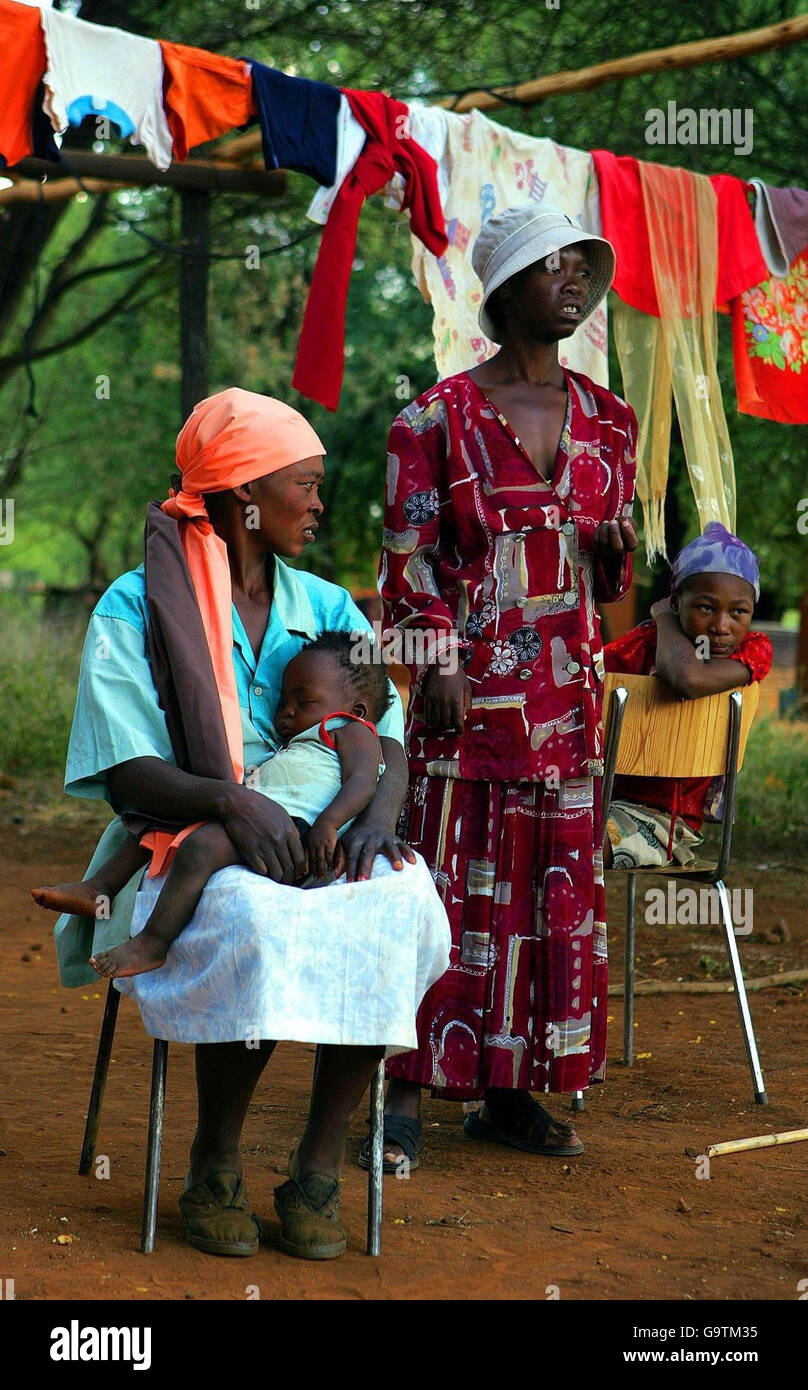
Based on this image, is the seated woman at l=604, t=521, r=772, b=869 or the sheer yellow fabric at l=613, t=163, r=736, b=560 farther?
the sheer yellow fabric at l=613, t=163, r=736, b=560

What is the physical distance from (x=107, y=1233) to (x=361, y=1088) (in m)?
0.60

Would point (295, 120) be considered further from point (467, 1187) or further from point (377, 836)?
point (467, 1187)

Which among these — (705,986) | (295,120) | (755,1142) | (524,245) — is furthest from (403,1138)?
(295,120)

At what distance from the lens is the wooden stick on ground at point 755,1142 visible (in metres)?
3.83

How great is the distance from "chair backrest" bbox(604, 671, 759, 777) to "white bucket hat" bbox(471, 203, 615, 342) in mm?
1082

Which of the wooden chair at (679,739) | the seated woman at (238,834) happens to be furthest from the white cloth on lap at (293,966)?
the wooden chair at (679,739)

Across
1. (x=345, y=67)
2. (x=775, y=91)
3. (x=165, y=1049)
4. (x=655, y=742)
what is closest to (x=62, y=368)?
(x=345, y=67)

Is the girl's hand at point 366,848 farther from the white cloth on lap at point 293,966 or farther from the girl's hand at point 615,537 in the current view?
the girl's hand at point 615,537

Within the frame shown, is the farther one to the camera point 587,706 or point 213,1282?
point 587,706

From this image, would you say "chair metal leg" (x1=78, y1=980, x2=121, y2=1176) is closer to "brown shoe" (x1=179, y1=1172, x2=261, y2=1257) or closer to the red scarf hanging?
"brown shoe" (x1=179, y1=1172, x2=261, y2=1257)

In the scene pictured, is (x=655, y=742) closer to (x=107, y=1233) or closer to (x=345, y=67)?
(x=107, y=1233)

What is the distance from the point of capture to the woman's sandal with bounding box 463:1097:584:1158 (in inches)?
152

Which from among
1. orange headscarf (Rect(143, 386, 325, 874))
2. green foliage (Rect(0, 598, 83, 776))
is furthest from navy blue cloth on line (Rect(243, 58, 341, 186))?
green foliage (Rect(0, 598, 83, 776))

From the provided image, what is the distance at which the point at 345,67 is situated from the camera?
35.7 feet
